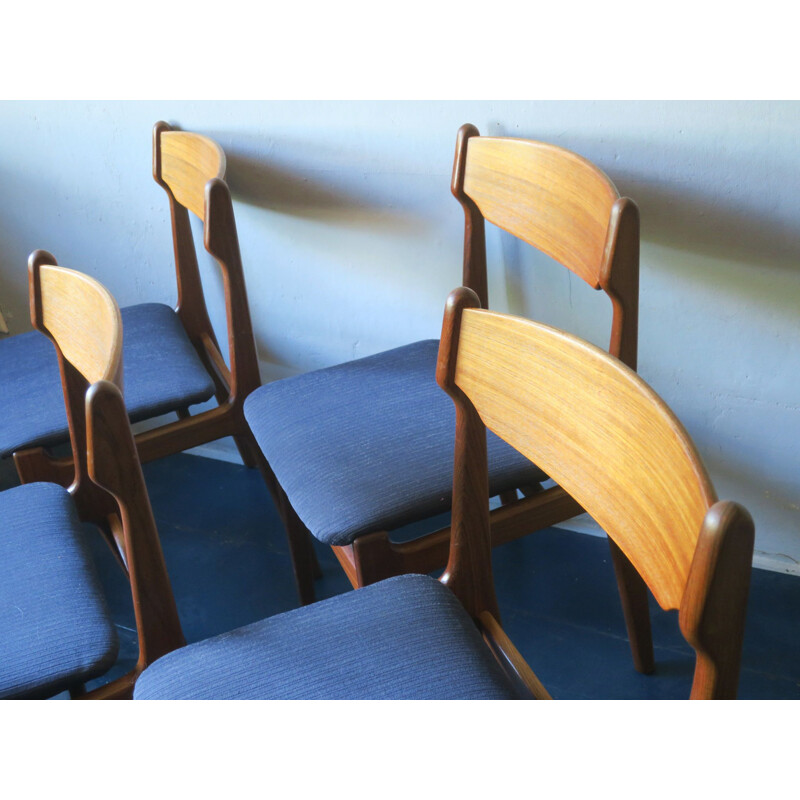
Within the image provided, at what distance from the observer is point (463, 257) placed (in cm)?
151

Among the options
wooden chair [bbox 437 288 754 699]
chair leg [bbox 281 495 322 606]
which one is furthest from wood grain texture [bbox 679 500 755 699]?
chair leg [bbox 281 495 322 606]

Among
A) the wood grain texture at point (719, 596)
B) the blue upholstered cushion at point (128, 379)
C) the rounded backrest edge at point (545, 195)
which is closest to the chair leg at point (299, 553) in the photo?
the blue upholstered cushion at point (128, 379)

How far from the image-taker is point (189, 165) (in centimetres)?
161

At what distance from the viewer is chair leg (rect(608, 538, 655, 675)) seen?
4.50 ft

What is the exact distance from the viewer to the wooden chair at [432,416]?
1128 mm

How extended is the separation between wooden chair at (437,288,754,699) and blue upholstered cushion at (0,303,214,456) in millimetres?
682

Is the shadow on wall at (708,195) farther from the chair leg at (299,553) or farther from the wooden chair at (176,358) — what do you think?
the chair leg at (299,553)

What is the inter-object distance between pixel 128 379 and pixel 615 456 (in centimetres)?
101

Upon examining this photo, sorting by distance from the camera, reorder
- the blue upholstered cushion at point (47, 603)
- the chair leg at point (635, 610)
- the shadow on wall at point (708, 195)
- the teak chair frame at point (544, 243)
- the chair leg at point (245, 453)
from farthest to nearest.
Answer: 1. the chair leg at point (245, 453)
2. the chair leg at point (635, 610)
3. the shadow on wall at point (708, 195)
4. the teak chair frame at point (544, 243)
5. the blue upholstered cushion at point (47, 603)

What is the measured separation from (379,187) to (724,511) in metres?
1.15

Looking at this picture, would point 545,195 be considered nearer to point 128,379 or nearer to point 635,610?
point 635,610

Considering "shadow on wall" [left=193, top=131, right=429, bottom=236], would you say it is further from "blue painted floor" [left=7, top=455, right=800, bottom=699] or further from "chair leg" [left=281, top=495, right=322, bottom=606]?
"blue painted floor" [left=7, top=455, right=800, bottom=699]
